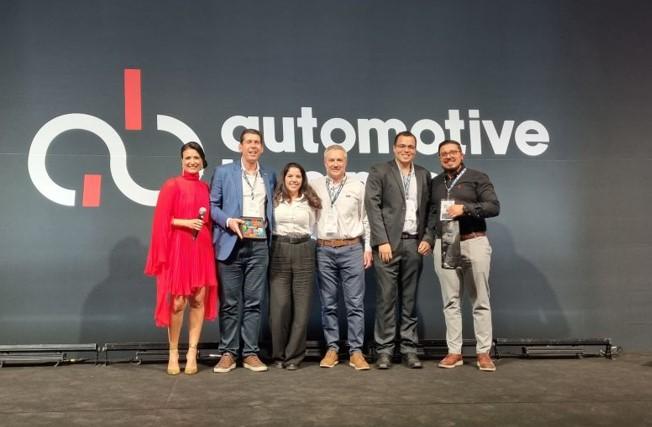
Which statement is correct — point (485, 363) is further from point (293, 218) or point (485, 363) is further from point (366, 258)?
point (293, 218)

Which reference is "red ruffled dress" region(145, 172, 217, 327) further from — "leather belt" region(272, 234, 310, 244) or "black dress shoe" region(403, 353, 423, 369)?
"black dress shoe" region(403, 353, 423, 369)

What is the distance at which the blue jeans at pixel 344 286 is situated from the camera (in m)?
3.56

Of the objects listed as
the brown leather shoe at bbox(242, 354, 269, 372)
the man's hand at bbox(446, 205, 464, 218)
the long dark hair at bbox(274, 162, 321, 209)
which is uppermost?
the long dark hair at bbox(274, 162, 321, 209)

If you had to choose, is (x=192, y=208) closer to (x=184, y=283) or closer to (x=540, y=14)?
(x=184, y=283)

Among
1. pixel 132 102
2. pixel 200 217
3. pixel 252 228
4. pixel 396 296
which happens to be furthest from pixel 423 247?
pixel 132 102

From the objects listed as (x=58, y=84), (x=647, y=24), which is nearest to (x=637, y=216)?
(x=647, y=24)

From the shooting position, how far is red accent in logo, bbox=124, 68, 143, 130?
4.05 meters

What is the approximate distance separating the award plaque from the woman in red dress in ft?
0.80

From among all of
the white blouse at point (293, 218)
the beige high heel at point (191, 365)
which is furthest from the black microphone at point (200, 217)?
the beige high heel at point (191, 365)

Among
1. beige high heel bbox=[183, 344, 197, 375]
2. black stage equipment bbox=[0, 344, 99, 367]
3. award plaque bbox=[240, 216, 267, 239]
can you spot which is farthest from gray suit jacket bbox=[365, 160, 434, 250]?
black stage equipment bbox=[0, 344, 99, 367]

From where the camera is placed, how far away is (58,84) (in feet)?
13.3

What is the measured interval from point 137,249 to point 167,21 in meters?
1.76

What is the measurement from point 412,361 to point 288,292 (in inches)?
36.2

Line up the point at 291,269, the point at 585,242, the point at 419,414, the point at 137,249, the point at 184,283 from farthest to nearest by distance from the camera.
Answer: the point at 585,242 < the point at 137,249 < the point at 291,269 < the point at 184,283 < the point at 419,414
